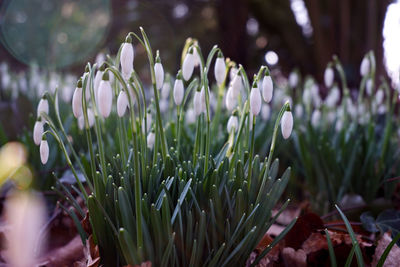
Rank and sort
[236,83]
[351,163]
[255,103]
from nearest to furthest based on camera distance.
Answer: [255,103]
[236,83]
[351,163]

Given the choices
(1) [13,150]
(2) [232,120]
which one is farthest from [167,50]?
(2) [232,120]

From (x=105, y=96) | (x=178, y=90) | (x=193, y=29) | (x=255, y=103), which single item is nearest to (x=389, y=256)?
(x=255, y=103)

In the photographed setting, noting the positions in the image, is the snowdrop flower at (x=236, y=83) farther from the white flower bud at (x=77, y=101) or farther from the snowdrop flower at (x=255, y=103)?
the white flower bud at (x=77, y=101)

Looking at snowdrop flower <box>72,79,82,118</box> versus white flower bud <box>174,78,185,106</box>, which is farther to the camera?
white flower bud <box>174,78,185,106</box>

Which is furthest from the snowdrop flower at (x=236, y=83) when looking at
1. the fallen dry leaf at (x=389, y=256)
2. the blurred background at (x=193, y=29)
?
the blurred background at (x=193, y=29)

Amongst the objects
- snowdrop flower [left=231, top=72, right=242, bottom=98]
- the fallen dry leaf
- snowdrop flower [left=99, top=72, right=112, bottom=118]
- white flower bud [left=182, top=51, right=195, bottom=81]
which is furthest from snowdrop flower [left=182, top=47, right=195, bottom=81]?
the fallen dry leaf

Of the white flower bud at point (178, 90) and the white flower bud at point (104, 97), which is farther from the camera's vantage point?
the white flower bud at point (178, 90)

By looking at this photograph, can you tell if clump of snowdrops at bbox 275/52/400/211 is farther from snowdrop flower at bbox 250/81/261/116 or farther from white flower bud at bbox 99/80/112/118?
white flower bud at bbox 99/80/112/118

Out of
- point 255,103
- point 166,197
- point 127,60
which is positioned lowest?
point 166,197

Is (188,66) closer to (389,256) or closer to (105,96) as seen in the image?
(105,96)
